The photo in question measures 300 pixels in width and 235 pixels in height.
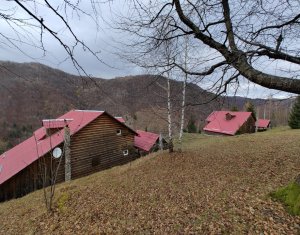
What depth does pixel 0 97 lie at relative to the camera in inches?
4134

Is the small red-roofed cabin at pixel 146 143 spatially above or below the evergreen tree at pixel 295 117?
below

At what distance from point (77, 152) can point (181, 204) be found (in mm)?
13286

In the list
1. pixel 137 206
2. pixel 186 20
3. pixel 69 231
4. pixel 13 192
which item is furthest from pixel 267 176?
pixel 13 192

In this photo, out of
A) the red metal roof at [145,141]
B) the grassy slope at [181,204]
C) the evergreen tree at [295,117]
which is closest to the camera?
the grassy slope at [181,204]

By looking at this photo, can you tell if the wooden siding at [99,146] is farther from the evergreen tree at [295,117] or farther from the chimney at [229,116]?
the evergreen tree at [295,117]

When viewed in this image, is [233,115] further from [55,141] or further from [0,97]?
[0,97]

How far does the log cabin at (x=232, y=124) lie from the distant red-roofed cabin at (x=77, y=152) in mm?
17797

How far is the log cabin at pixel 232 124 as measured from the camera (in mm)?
35281

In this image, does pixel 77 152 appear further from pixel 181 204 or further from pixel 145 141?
pixel 181 204

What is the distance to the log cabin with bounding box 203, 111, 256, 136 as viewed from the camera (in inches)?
1389

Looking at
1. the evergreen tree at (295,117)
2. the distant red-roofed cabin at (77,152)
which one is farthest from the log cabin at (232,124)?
the distant red-roofed cabin at (77,152)

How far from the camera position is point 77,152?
18.4 meters

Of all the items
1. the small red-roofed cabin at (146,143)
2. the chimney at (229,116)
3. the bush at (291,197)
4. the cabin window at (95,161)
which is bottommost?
the cabin window at (95,161)

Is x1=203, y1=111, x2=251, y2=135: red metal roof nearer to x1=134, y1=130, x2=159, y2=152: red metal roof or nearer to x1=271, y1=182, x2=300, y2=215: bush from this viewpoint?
x1=134, y1=130, x2=159, y2=152: red metal roof
